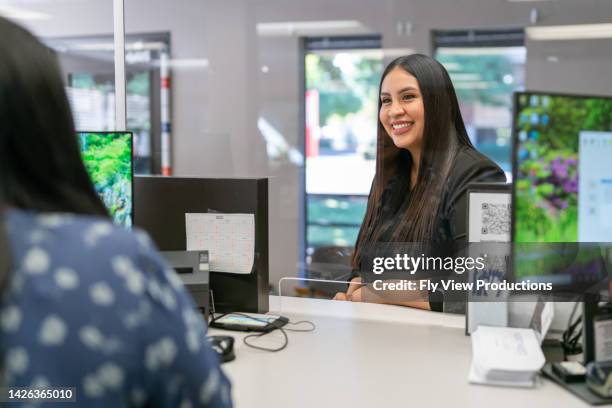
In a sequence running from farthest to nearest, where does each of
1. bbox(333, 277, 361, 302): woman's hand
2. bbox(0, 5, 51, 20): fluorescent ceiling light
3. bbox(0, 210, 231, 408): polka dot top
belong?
1. bbox(0, 5, 51, 20): fluorescent ceiling light
2. bbox(333, 277, 361, 302): woman's hand
3. bbox(0, 210, 231, 408): polka dot top

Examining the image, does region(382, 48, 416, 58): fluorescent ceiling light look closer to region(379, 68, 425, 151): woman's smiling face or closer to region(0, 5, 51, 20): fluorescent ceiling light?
region(379, 68, 425, 151): woman's smiling face

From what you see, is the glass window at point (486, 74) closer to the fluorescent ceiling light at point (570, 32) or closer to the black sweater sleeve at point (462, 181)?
the fluorescent ceiling light at point (570, 32)

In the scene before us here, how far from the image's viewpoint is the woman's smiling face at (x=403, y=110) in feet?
6.93

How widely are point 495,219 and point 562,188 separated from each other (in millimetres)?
272

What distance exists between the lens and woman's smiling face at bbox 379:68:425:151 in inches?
83.1

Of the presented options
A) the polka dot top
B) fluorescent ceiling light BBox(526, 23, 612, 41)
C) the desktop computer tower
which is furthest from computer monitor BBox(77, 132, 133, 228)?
fluorescent ceiling light BBox(526, 23, 612, 41)

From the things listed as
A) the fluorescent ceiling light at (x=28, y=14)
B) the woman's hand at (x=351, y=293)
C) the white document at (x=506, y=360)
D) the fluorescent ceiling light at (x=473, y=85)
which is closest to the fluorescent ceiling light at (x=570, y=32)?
the fluorescent ceiling light at (x=473, y=85)

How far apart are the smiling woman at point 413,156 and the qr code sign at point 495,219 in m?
0.38

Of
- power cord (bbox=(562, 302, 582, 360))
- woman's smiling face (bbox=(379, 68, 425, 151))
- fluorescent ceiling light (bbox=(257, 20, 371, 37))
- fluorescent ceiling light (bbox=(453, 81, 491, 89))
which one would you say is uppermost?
fluorescent ceiling light (bbox=(257, 20, 371, 37))

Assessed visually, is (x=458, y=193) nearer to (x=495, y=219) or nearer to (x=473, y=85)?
(x=495, y=219)

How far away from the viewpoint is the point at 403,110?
2133 millimetres

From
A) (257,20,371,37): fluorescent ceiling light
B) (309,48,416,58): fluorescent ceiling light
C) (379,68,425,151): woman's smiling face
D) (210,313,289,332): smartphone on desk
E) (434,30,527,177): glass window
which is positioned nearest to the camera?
(210,313,289,332): smartphone on desk

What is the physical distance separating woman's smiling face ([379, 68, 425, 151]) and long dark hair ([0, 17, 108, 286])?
1.55 metres

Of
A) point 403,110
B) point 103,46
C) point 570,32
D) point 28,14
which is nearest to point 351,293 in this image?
point 403,110
